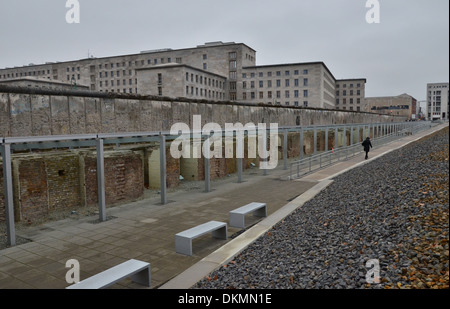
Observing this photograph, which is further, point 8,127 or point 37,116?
point 37,116

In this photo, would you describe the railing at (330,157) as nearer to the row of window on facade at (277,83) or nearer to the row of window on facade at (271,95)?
the row of window on facade at (271,95)

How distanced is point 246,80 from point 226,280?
241 feet

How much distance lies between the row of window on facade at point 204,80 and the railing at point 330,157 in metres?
35.1

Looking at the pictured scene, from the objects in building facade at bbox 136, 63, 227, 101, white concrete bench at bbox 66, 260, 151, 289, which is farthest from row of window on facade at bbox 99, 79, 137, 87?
white concrete bench at bbox 66, 260, 151, 289

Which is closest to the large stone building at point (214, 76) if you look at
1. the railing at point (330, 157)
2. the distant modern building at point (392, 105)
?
the railing at point (330, 157)

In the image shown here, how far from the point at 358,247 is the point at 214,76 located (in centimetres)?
6901

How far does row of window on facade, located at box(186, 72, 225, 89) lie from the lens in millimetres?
63312

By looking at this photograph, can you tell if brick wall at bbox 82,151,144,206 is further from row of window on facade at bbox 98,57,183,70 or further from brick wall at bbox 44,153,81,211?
row of window on facade at bbox 98,57,183,70

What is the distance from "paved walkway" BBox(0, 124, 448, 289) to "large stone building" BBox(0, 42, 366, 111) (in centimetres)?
5141

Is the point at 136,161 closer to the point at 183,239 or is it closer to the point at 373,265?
the point at 183,239

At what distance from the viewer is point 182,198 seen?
1313cm

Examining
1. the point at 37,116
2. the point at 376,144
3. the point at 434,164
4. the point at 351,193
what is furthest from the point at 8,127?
the point at 376,144

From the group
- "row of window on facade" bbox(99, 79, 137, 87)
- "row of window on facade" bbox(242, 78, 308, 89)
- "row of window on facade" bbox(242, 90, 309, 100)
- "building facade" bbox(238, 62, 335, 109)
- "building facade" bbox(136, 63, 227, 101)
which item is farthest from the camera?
"row of window on facade" bbox(99, 79, 137, 87)

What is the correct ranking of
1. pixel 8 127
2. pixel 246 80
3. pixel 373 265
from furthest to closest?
pixel 246 80 → pixel 8 127 → pixel 373 265
